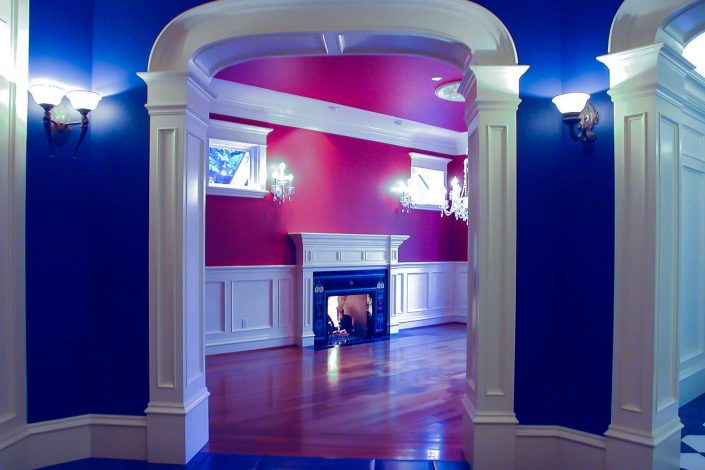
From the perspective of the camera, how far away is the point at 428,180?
8.61 meters

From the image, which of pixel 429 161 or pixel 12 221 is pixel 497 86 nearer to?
pixel 12 221

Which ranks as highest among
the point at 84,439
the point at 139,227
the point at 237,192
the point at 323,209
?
the point at 237,192

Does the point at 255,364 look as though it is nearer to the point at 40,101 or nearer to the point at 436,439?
the point at 436,439

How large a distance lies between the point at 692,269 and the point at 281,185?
4613mm

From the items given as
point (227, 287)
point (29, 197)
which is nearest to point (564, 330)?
point (29, 197)

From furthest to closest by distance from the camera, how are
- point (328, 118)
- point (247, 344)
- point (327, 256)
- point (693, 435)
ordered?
1. point (328, 118)
2. point (327, 256)
3. point (247, 344)
4. point (693, 435)

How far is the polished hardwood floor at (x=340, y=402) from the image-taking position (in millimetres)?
3379

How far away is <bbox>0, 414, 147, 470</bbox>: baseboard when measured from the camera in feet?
9.73

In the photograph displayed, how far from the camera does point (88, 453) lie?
3117mm

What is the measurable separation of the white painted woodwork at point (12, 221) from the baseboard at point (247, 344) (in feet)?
10.2

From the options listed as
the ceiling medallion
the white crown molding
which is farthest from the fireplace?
the ceiling medallion

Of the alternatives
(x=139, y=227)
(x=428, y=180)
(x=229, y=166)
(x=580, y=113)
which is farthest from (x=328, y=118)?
(x=580, y=113)

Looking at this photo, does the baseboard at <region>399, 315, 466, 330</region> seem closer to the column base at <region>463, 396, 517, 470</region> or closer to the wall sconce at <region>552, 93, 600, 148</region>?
the column base at <region>463, 396, 517, 470</region>

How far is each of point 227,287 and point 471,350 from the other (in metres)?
3.79
